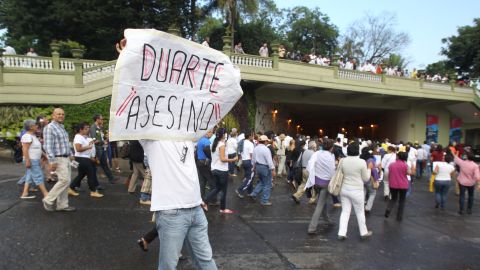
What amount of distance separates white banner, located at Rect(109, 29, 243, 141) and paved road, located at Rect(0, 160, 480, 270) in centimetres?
234

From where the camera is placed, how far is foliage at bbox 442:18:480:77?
3748 centimetres

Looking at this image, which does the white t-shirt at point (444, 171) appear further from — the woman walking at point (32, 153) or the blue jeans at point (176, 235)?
the woman walking at point (32, 153)

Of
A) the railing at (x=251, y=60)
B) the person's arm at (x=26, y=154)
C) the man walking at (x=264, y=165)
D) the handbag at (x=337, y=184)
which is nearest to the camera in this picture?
the handbag at (x=337, y=184)

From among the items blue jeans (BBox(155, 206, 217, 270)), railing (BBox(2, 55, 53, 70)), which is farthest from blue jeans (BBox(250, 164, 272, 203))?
railing (BBox(2, 55, 53, 70))

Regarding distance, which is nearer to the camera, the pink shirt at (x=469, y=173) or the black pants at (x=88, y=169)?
the black pants at (x=88, y=169)

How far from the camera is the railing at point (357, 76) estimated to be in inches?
894

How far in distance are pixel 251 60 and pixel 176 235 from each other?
17286 millimetres

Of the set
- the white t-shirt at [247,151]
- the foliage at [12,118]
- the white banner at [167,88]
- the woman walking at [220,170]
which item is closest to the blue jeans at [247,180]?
the white t-shirt at [247,151]

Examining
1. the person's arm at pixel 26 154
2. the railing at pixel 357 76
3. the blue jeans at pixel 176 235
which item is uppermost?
the railing at pixel 357 76

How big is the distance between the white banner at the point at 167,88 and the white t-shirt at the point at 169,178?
0.10 metres

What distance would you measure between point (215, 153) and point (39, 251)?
368 centimetres

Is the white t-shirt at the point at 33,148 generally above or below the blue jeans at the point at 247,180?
above

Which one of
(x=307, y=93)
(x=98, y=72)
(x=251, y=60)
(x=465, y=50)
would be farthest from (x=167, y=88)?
(x=465, y=50)

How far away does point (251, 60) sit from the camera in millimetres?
19594
